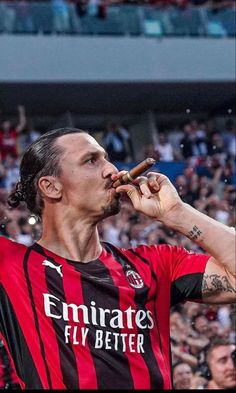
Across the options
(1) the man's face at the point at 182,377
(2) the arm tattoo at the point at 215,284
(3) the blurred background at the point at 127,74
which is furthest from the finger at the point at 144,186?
(3) the blurred background at the point at 127,74

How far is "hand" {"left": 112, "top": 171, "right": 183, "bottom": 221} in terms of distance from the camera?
11.0 ft

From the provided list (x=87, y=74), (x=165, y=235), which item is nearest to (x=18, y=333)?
(x=165, y=235)

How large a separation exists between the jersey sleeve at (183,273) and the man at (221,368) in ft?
9.40

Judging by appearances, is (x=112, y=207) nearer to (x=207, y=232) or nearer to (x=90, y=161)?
(x=90, y=161)

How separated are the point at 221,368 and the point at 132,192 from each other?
320 centimetres

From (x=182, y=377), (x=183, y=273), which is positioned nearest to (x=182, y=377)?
(x=182, y=377)

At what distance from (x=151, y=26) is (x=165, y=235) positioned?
394 inches

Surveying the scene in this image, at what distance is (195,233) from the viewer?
3.30 meters

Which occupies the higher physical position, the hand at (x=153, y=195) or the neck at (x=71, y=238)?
the hand at (x=153, y=195)

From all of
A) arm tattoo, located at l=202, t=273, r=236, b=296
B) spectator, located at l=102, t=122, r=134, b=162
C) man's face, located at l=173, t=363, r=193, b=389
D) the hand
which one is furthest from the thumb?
spectator, located at l=102, t=122, r=134, b=162

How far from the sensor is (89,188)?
3.47 m

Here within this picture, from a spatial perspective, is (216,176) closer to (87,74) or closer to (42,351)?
(87,74)

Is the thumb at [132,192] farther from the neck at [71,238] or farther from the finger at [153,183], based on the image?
the neck at [71,238]

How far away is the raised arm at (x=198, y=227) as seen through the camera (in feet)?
10.7
